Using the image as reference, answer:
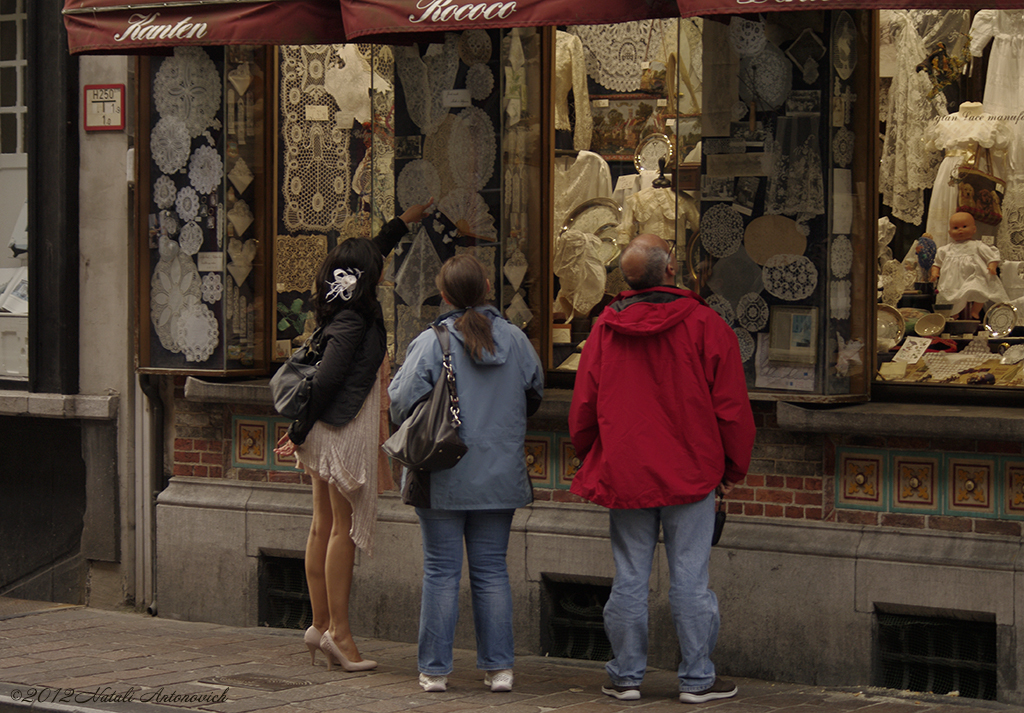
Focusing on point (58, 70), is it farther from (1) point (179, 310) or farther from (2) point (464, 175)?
(2) point (464, 175)

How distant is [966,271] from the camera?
709cm

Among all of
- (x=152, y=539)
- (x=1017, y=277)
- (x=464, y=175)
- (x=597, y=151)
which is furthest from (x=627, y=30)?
(x=152, y=539)

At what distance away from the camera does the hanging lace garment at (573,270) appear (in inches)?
311

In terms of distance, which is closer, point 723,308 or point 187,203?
point 723,308

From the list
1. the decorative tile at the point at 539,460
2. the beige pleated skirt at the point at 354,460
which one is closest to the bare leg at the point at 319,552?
the beige pleated skirt at the point at 354,460

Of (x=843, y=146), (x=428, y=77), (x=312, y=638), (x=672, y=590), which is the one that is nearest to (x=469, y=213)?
(x=428, y=77)

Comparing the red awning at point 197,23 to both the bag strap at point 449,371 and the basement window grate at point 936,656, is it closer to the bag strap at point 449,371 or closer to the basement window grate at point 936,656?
the bag strap at point 449,371

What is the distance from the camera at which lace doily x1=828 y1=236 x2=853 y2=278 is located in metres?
6.85

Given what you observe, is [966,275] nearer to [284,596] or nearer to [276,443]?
[276,443]

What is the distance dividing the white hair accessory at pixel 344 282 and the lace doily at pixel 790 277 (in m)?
2.00

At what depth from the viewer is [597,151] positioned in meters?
7.98

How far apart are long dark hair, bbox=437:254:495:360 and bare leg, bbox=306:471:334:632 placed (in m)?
1.10

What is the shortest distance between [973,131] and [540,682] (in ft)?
11.3

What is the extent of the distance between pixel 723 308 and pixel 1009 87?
177cm
